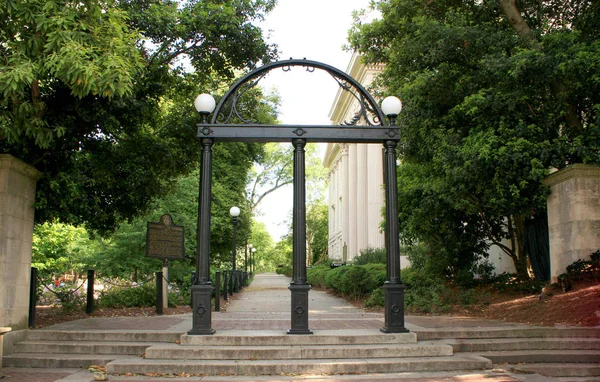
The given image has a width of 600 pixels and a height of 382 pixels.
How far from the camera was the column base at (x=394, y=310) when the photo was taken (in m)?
8.13

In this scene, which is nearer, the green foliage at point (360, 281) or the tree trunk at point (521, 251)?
the tree trunk at point (521, 251)

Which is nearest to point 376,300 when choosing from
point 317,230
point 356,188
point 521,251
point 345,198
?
point 521,251

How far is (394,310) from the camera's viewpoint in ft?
26.9

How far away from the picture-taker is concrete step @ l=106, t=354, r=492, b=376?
6836 mm

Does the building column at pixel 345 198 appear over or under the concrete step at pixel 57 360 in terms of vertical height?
over

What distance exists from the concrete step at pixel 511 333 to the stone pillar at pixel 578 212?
3833mm

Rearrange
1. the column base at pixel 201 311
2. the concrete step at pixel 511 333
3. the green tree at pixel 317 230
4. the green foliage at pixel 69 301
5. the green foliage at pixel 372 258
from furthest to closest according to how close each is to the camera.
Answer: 1. the green tree at pixel 317 230
2. the green foliage at pixel 372 258
3. the green foliage at pixel 69 301
4. the concrete step at pixel 511 333
5. the column base at pixel 201 311

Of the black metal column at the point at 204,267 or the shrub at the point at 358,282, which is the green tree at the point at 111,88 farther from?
the shrub at the point at 358,282

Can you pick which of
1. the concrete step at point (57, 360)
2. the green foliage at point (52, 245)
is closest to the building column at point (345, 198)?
the green foliage at point (52, 245)

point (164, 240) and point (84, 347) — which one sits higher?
point (164, 240)

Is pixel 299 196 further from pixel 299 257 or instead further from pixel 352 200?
pixel 352 200

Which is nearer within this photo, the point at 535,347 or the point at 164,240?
the point at 535,347

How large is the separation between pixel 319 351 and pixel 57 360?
3902 mm

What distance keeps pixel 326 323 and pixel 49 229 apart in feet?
67.6
